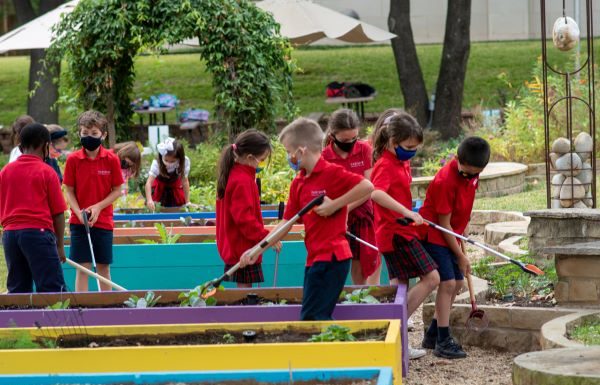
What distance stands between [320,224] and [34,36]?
11118 millimetres

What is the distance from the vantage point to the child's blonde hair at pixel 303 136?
500 centimetres

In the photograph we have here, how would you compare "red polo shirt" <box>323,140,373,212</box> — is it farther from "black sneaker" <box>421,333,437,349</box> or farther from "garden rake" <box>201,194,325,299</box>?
"garden rake" <box>201,194,325,299</box>

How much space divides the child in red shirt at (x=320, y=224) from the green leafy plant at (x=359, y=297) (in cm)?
59

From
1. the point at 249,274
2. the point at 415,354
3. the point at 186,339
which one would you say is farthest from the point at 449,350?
the point at 186,339

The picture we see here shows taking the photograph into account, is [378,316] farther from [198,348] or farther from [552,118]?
[552,118]

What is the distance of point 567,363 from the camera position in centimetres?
445

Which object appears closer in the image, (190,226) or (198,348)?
(198,348)

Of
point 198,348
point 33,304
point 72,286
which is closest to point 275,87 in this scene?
point 72,286

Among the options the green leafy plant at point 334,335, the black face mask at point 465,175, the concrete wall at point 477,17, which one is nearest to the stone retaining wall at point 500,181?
the black face mask at point 465,175

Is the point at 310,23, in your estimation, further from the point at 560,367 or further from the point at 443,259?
the point at 560,367

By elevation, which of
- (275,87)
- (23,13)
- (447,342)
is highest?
(23,13)

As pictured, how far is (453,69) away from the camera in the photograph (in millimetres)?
17922

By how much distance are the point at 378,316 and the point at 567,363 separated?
106cm

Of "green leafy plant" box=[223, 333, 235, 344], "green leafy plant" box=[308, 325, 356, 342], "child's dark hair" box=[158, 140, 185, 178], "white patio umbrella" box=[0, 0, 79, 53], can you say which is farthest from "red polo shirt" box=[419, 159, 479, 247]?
"white patio umbrella" box=[0, 0, 79, 53]
